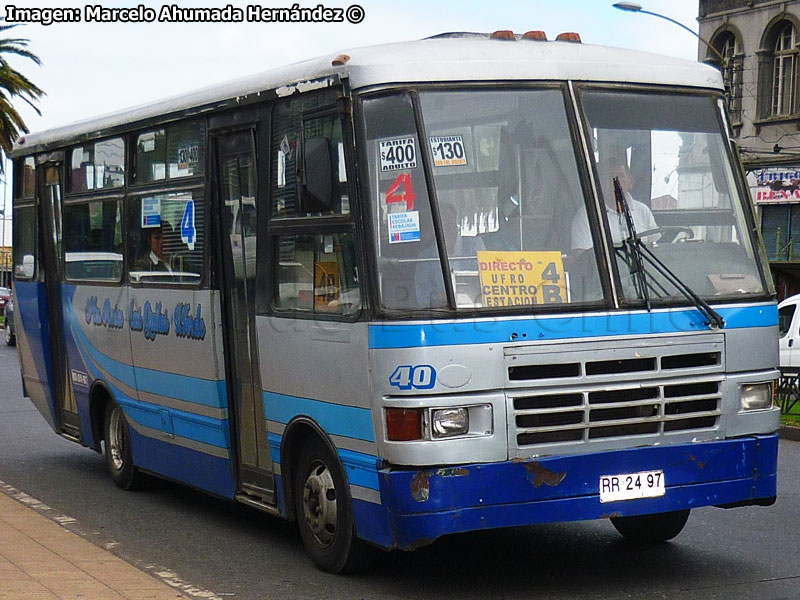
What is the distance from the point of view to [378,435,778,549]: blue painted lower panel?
263 inches

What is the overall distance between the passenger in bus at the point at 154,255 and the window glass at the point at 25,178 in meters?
2.90

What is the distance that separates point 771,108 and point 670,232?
37476mm

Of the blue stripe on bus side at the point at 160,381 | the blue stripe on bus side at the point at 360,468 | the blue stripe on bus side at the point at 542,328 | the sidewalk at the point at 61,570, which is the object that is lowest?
the sidewalk at the point at 61,570

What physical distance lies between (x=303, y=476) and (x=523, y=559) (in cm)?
138

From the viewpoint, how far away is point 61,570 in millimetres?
7379

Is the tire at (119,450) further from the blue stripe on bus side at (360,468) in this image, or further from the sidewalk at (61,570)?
the blue stripe on bus side at (360,468)

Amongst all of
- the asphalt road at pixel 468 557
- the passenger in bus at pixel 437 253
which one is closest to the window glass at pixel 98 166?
the asphalt road at pixel 468 557

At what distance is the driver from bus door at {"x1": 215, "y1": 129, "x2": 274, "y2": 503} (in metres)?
2.13

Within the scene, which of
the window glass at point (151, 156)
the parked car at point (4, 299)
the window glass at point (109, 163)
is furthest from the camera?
the parked car at point (4, 299)

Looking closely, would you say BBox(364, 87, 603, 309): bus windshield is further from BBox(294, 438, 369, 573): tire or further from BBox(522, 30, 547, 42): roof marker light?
BBox(294, 438, 369, 573): tire

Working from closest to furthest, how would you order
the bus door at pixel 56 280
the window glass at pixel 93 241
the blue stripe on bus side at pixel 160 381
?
1. the blue stripe on bus side at pixel 160 381
2. the window glass at pixel 93 241
3. the bus door at pixel 56 280

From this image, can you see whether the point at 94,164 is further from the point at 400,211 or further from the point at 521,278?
the point at 521,278

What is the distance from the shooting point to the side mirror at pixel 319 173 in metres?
7.19

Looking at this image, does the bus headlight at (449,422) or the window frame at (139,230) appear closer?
the bus headlight at (449,422)
